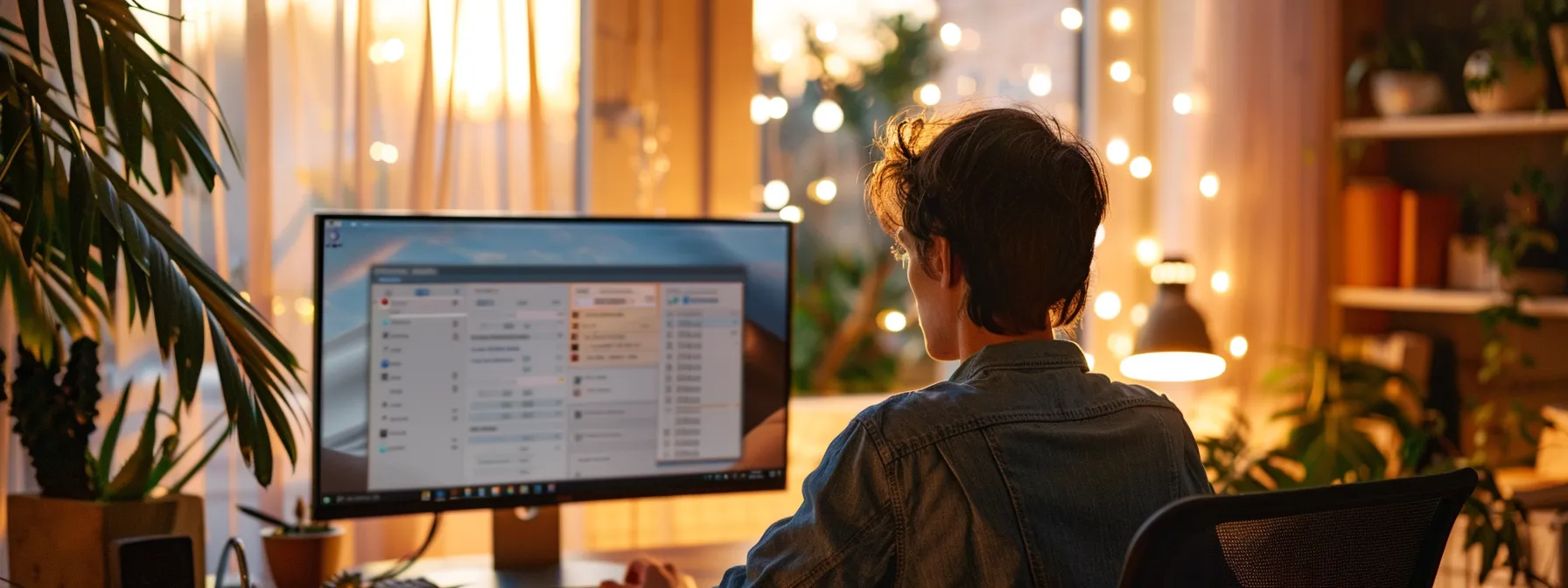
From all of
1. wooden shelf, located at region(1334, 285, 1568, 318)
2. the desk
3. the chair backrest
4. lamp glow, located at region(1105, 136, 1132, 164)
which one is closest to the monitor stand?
the desk

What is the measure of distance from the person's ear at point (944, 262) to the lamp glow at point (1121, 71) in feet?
5.58

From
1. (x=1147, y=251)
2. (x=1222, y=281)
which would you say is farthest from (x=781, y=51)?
(x=1222, y=281)

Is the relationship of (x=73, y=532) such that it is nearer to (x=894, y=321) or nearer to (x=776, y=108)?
(x=894, y=321)

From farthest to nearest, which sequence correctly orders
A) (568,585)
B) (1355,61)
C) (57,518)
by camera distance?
(1355,61), (568,585), (57,518)

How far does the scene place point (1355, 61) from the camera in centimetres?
266

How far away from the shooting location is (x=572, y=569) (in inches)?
65.1

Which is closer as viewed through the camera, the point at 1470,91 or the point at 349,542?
the point at 349,542

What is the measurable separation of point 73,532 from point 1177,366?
1441 mm

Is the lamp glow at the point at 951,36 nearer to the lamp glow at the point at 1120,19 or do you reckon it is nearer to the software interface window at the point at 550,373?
the lamp glow at the point at 1120,19

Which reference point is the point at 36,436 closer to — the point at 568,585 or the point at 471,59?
the point at 568,585

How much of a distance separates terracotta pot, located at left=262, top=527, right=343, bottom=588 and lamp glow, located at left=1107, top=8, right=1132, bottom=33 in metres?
1.79

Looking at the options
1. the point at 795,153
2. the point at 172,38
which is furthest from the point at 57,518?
the point at 795,153

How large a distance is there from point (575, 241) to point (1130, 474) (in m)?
0.78

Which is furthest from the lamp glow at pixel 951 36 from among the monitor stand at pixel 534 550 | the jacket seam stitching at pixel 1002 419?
the jacket seam stitching at pixel 1002 419
